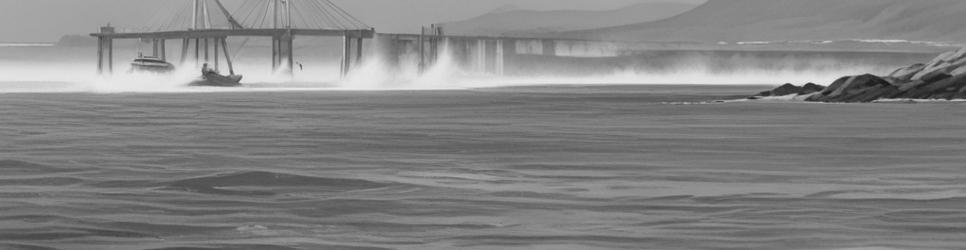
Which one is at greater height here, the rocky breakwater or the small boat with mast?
the small boat with mast

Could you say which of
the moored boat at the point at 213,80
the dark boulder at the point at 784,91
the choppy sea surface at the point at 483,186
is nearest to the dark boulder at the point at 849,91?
the dark boulder at the point at 784,91

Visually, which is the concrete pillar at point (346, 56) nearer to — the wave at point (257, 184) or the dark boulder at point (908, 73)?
the dark boulder at point (908, 73)

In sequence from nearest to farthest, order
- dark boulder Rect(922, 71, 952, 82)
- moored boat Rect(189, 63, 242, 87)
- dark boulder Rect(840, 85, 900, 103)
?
dark boulder Rect(840, 85, 900, 103), dark boulder Rect(922, 71, 952, 82), moored boat Rect(189, 63, 242, 87)

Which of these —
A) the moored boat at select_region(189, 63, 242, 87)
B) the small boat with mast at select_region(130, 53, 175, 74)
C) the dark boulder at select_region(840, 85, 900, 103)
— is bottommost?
the dark boulder at select_region(840, 85, 900, 103)

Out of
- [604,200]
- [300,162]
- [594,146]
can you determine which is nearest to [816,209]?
[604,200]

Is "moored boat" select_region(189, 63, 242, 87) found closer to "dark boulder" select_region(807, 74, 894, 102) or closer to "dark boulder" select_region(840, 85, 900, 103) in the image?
"dark boulder" select_region(807, 74, 894, 102)

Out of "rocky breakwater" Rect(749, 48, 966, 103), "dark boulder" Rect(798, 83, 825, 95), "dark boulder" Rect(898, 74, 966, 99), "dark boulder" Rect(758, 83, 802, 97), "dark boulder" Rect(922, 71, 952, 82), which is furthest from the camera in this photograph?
"dark boulder" Rect(758, 83, 802, 97)

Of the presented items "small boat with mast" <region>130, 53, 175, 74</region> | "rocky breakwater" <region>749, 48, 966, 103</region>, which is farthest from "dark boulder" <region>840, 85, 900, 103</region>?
"small boat with mast" <region>130, 53, 175, 74</region>

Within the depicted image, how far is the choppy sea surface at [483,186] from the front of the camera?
19641 mm

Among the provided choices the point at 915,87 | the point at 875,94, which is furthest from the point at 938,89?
the point at 875,94

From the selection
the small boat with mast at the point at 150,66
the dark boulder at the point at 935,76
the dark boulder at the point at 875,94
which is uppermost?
the small boat with mast at the point at 150,66

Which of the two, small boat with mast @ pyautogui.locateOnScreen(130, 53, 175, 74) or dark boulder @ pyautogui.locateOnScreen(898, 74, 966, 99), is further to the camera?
small boat with mast @ pyautogui.locateOnScreen(130, 53, 175, 74)

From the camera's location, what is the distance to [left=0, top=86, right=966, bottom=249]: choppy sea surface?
1964cm

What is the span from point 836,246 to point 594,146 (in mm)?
23397
